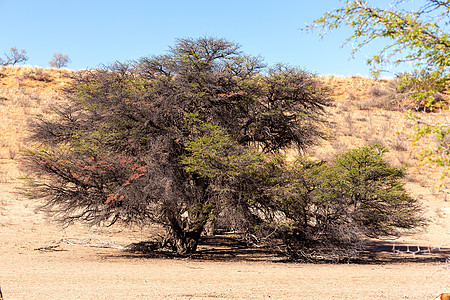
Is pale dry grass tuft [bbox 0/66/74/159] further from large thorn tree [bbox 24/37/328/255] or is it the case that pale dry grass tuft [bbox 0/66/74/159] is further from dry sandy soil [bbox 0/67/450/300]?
large thorn tree [bbox 24/37/328/255]

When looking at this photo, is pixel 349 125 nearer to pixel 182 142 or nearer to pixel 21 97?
pixel 21 97

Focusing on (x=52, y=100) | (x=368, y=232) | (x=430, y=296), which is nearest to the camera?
(x=430, y=296)

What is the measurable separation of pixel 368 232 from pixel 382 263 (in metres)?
1.31

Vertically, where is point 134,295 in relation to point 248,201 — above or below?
below

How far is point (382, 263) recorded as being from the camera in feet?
52.8

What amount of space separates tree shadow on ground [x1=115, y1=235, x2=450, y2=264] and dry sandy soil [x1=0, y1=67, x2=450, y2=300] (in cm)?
5

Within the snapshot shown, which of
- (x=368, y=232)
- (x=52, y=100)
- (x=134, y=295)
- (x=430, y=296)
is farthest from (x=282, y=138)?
(x=52, y=100)

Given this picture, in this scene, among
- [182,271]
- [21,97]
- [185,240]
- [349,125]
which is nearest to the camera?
[182,271]

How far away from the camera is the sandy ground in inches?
343

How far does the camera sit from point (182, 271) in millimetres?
11695

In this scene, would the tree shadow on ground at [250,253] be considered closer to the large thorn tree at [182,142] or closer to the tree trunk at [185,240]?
→ the tree trunk at [185,240]

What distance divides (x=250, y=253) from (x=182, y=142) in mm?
5787

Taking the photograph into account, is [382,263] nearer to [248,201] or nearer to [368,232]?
→ [368,232]

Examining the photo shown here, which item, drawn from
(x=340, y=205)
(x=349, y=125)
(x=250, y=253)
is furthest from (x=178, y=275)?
(x=349, y=125)
